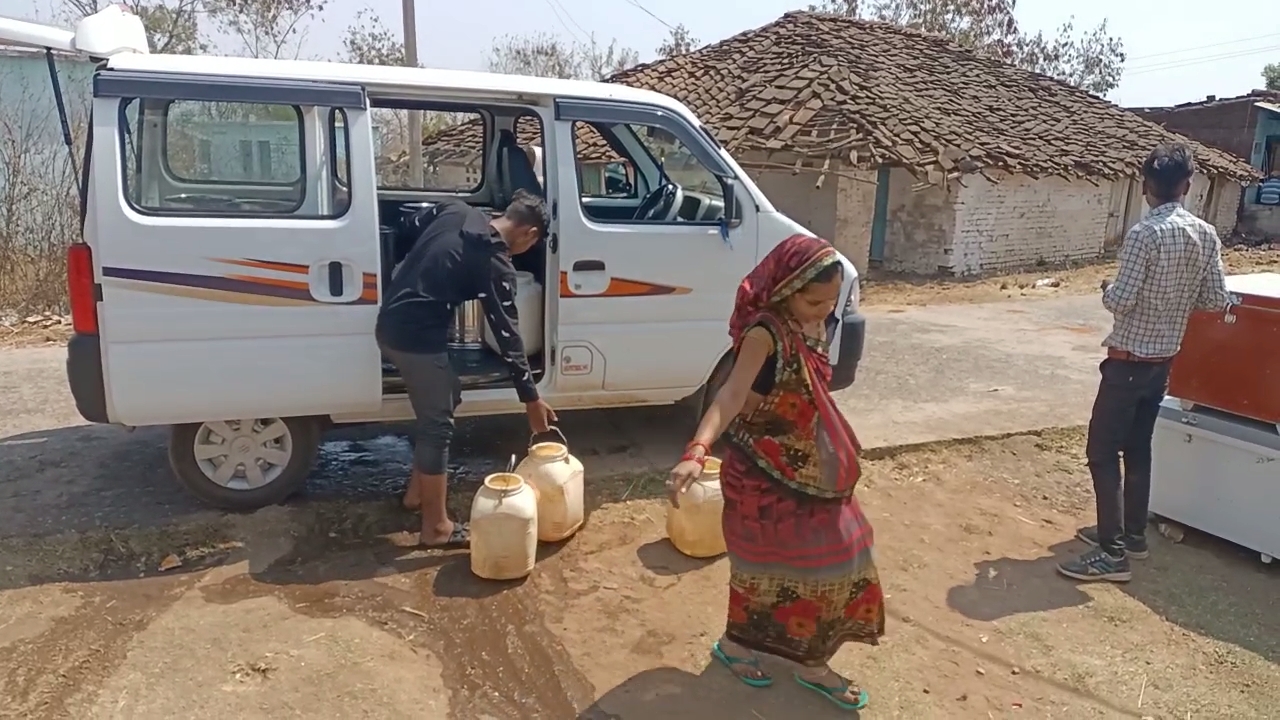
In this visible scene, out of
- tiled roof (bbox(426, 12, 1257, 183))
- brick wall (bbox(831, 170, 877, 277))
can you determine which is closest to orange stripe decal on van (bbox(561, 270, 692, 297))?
tiled roof (bbox(426, 12, 1257, 183))

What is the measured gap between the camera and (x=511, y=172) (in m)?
5.72

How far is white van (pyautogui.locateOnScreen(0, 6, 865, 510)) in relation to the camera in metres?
4.03

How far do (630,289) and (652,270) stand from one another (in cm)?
16

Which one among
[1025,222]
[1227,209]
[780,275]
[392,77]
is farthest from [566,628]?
[1227,209]

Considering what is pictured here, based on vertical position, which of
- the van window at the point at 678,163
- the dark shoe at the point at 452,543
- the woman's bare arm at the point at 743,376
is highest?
the van window at the point at 678,163

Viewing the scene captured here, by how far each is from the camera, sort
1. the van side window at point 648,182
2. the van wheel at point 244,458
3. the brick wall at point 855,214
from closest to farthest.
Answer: the van wheel at point 244,458 < the van side window at point 648,182 < the brick wall at point 855,214

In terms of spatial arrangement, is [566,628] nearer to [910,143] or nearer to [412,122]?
[412,122]

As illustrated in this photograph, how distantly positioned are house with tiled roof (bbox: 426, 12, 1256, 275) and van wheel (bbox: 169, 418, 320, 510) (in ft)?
34.0

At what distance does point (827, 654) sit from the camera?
3184mm

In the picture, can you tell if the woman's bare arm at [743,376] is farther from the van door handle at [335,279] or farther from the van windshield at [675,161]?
the van windshield at [675,161]

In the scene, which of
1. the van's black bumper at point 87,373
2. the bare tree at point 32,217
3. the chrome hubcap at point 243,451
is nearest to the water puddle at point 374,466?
the chrome hubcap at point 243,451

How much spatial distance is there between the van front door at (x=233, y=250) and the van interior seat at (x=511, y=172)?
4.53 ft

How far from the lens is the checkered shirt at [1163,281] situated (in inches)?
154

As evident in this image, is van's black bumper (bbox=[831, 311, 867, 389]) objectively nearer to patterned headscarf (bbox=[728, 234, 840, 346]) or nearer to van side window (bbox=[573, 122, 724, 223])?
van side window (bbox=[573, 122, 724, 223])
